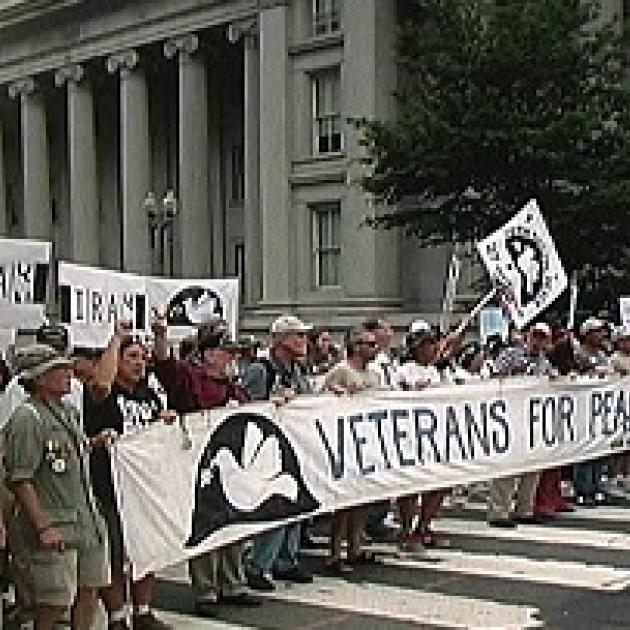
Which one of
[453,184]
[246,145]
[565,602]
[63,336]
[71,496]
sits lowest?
[565,602]

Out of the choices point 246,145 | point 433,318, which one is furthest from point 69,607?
point 246,145

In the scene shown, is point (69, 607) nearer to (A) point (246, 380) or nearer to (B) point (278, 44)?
(A) point (246, 380)

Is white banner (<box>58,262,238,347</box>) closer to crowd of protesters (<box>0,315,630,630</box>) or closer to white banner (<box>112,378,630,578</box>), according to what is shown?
crowd of protesters (<box>0,315,630,630</box>)

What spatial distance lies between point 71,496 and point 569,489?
7.93 m

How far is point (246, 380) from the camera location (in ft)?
32.0

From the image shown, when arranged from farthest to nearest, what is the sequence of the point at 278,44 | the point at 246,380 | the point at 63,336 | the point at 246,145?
the point at 246,145
the point at 278,44
the point at 246,380
the point at 63,336

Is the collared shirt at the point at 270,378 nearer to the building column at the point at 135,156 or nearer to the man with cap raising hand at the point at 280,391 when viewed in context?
the man with cap raising hand at the point at 280,391

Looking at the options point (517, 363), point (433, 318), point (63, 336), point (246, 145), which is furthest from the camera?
point (246, 145)

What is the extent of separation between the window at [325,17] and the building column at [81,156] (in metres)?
12.9

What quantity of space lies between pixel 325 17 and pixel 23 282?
2875 cm

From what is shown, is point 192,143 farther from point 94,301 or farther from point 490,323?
point 94,301

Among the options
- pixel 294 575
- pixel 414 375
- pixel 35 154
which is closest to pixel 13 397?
pixel 294 575

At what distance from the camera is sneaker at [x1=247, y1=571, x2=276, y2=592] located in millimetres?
9234

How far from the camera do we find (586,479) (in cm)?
1296
